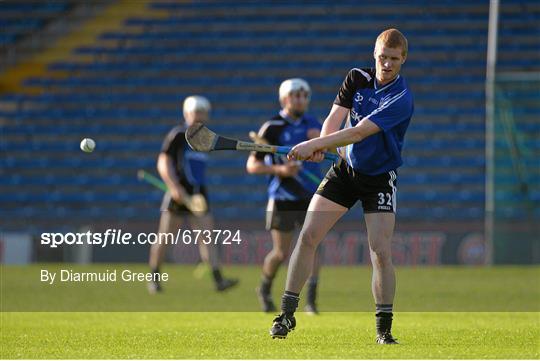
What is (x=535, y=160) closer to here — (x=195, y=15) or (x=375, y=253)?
(x=195, y=15)

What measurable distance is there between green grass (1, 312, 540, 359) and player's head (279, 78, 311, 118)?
6.14 ft

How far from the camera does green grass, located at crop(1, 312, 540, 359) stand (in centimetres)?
620

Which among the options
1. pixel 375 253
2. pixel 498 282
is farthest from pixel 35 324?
pixel 498 282

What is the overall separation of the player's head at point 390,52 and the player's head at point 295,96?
337 centimetres

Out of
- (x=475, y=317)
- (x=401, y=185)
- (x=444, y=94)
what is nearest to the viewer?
(x=475, y=317)

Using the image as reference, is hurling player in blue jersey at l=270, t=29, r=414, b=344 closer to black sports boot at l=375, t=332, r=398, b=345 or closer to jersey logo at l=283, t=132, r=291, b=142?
black sports boot at l=375, t=332, r=398, b=345

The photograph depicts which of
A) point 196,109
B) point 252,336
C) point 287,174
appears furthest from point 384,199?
point 196,109

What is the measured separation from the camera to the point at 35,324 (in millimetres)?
8484

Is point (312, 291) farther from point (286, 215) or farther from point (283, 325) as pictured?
point (283, 325)

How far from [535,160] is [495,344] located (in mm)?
11970

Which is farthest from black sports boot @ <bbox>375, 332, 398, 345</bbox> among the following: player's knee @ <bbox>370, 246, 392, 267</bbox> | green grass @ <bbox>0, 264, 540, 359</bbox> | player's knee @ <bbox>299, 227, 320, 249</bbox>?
player's knee @ <bbox>299, 227, 320, 249</bbox>

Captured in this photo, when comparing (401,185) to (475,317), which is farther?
(401,185)

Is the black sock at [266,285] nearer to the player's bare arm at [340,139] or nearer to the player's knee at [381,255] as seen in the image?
the player's knee at [381,255]

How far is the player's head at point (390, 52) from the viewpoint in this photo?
252 inches
